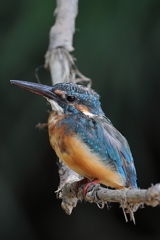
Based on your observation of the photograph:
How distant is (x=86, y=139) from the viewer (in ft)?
6.03

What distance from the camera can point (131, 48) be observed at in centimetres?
295

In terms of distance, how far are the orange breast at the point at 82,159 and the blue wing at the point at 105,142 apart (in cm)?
3

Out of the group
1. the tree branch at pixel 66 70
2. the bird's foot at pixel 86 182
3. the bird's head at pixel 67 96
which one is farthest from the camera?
the bird's head at pixel 67 96

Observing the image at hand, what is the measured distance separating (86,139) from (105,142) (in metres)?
0.10

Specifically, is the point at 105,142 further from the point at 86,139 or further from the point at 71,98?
the point at 71,98

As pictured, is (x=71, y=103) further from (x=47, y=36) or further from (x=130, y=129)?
(x=47, y=36)

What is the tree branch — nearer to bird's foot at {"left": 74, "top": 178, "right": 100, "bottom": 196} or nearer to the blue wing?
bird's foot at {"left": 74, "top": 178, "right": 100, "bottom": 196}

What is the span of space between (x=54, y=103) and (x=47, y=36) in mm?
1298

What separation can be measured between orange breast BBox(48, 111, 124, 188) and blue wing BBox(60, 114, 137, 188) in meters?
0.03

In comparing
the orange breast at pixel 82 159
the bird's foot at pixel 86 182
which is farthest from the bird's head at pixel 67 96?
the bird's foot at pixel 86 182

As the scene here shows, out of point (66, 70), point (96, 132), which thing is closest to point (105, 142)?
point (96, 132)

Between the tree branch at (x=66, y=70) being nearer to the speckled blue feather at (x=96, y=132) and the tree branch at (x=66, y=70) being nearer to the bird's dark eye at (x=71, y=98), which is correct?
the speckled blue feather at (x=96, y=132)

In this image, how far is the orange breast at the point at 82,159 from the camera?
5.90 feet

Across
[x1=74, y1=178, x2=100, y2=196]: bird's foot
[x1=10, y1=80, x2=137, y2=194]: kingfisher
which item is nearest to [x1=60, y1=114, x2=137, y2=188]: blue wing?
[x1=10, y1=80, x2=137, y2=194]: kingfisher
